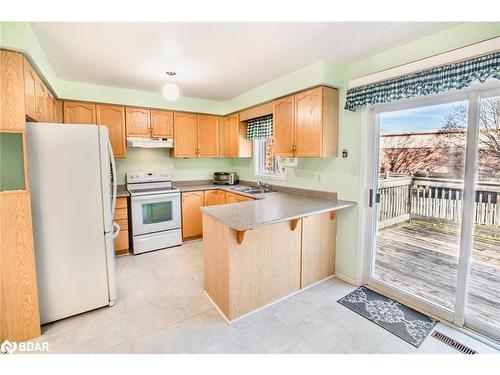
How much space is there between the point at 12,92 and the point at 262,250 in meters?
2.24

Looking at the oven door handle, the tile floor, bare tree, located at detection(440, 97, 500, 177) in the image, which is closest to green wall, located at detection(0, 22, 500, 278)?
bare tree, located at detection(440, 97, 500, 177)

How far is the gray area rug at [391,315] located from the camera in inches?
76.3

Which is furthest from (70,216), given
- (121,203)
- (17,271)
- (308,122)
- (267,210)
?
(308,122)

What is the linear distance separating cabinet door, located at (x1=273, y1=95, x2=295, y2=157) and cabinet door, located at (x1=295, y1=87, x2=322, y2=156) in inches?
3.3

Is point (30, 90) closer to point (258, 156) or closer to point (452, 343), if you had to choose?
point (258, 156)

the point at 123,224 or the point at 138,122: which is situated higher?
the point at 138,122

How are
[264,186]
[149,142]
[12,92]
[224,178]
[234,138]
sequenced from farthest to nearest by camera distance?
[224,178] → [234,138] → [264,186] → [149,142] → [12,92]

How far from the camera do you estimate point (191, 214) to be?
4.08 m

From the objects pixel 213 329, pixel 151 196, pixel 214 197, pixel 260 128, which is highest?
pixel 260 128

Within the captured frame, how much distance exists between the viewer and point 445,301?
86.6 inches

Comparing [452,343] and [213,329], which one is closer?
[452,343]

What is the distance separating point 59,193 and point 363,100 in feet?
9.54

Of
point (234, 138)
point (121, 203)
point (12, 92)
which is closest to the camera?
point (12, 92)

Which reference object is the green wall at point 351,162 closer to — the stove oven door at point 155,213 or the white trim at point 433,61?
the white trim at point 433,61
